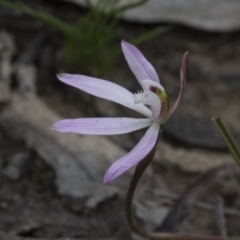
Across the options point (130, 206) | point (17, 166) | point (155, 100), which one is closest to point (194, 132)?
point (17, 166)

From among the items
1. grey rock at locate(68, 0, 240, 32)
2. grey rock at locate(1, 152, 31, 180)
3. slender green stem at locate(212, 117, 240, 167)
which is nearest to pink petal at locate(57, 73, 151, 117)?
slender green stem at locate(212, 117, 240, 167)

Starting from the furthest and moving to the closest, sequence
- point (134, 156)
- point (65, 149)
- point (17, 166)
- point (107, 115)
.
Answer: point (107, 115)
point (65, 149)
point (17, 166)
point (134, 156)

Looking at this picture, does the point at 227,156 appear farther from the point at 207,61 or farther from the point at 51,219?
the point at 51,219

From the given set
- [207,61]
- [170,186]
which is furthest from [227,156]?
[207,61]

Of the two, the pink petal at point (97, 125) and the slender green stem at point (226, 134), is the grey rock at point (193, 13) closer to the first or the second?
the slender green stem at point (226, 134)

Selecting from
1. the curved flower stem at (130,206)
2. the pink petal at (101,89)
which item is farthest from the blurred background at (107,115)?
the pink petal at (101,89)

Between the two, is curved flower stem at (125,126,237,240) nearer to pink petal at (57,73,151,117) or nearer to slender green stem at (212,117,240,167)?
pink petal at (57,73,151,117)

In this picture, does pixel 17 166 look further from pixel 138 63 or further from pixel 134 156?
pixel 134 156
